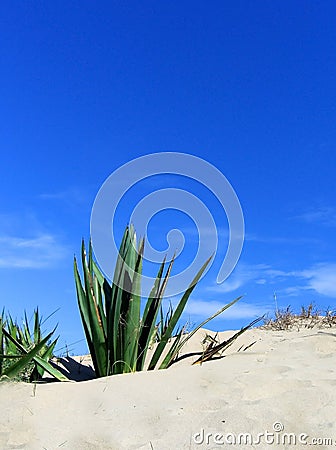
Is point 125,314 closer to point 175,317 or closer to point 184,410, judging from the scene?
point 175,317

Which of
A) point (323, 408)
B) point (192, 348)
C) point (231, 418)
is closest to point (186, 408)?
point (231, 418)

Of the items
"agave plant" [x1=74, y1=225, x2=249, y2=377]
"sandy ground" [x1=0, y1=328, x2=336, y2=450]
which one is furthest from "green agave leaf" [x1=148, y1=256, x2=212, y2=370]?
"sandy ground" [x1=0, y1=328, x2=336, y2=450]

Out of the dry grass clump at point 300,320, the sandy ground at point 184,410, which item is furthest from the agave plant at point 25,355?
the dry grass clump at point 300,320

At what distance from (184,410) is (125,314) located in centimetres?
110

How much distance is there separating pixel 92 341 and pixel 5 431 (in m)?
1.25

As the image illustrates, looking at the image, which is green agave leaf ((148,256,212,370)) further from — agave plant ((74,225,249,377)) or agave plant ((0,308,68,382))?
agave plant ((0,308,68,382))

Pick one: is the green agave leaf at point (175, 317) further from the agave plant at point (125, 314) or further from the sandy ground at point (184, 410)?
the sandy ground at point (184, 410)

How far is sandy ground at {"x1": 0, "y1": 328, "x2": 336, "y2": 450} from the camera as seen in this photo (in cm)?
261

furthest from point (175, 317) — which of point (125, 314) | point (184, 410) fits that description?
point (184, 410)

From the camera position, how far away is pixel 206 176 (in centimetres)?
412

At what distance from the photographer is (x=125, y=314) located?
12.6ft

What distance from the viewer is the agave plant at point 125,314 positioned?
380 cm

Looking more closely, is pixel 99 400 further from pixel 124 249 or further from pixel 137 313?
pixel 124 249

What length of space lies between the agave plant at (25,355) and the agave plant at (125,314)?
1.03ft
